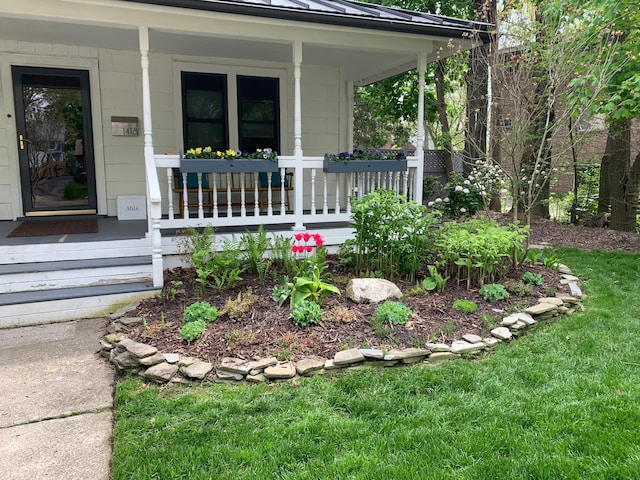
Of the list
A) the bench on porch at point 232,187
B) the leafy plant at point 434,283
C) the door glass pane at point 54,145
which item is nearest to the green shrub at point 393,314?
the leafy plant at point 434,283

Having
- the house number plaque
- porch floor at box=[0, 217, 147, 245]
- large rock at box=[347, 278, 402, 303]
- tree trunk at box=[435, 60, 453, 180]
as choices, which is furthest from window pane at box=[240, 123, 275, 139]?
large rock at box=[347, 278, 402, 303]

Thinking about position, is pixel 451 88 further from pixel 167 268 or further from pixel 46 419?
pixel 46 419

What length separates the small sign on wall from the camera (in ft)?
21.1

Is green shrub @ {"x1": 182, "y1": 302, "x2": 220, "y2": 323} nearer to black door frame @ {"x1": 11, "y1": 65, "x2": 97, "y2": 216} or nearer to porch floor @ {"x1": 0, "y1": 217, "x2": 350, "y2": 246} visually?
porch floor @ {"x1": 0, "y1": 217, "x2": 350, "y2": 246}

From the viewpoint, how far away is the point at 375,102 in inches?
486

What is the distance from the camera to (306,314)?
144 inches

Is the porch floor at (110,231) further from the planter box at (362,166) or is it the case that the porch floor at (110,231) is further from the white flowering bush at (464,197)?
Result: the white flowering bush at (464,197)

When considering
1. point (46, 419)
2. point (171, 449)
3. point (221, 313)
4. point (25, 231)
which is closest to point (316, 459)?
point (171, 449)

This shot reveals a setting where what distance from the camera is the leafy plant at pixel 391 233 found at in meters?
4.67

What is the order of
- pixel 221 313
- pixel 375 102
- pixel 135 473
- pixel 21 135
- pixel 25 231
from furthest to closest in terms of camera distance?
pixel 375 102, pixel 21 135, pixel 25 231, pixel 221 313, pixel 135 473

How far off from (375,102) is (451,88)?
448 cm

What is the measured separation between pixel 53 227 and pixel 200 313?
3.02 meters

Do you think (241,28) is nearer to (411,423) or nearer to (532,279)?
(532,279)

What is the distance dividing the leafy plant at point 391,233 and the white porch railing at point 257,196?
73 cm
